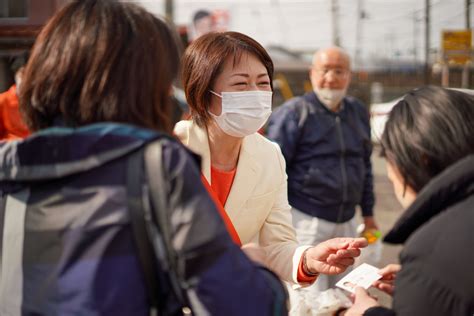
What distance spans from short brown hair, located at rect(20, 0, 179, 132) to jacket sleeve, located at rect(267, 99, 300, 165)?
9.37ft

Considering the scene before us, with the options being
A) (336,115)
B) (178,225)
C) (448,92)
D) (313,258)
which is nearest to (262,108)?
(313,258)

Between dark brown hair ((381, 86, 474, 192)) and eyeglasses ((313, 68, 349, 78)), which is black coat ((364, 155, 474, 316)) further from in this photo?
eyeglasses ((313, 68, 349, 78))

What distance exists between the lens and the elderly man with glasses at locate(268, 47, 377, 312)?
4.27 meters

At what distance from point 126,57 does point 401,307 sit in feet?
3.09

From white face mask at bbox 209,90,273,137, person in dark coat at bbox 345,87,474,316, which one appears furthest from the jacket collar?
white face mask at bbox 209,90,273,137

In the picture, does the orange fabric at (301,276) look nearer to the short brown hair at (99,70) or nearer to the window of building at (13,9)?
the short brown hair at (99,70)

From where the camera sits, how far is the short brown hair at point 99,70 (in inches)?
55.3

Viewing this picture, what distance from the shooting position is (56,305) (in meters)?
1.35

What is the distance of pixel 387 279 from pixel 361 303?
0.22 meters

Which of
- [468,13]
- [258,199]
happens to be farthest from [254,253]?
[468,13]

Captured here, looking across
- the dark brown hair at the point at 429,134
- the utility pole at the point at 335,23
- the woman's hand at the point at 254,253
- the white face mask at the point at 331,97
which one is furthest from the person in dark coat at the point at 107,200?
the utility pole at the point at 335,23

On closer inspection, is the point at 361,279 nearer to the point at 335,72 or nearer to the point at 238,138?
the point at 238,138

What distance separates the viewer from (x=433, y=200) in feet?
5.05

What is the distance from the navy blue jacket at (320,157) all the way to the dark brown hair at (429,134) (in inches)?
99.4
